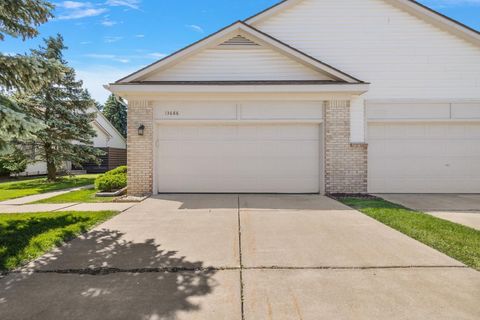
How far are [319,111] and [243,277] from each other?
7367 mm

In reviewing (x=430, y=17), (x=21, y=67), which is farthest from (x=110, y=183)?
(x=430, y=17)

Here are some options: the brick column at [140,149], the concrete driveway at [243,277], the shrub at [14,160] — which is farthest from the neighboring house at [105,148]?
the concrete driveway at [243,277]

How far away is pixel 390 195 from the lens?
9.57 meters

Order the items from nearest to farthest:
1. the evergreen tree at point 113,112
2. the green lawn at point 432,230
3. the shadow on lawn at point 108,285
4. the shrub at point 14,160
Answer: the shadow on lawn at point 108,285
the green lawn at point 432,230
the shrub at point 14,160
the evergreen tree at point 113,112

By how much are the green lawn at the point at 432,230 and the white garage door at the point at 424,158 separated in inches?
100

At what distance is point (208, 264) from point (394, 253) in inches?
107

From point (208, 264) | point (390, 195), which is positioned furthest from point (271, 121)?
point (208, 264)

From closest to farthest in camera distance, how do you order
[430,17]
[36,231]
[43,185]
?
[36,231] → [430,17] → [43,185]

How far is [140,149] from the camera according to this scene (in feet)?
30.7

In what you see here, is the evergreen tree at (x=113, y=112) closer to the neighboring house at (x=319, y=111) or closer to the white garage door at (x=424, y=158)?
the neighboring house at (x=319, y=111)

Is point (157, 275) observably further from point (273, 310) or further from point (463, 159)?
point (463, 159)

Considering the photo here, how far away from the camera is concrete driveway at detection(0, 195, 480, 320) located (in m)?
2.69

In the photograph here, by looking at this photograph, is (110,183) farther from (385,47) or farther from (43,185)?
(385,47)

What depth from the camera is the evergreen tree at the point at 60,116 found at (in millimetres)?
15312
